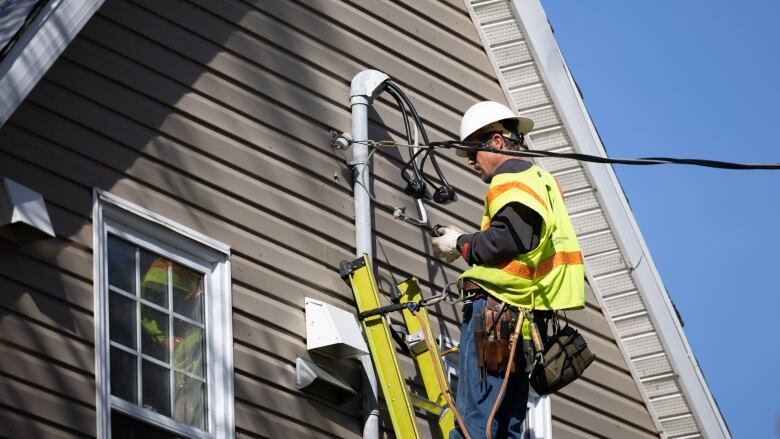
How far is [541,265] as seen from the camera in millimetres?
8031

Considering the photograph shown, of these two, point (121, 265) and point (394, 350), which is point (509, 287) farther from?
point (121, 265)

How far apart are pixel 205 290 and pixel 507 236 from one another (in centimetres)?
164

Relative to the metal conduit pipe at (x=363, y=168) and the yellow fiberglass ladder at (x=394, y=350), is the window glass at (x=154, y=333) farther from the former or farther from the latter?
the metal conduit pipe at (x=363, y=168)

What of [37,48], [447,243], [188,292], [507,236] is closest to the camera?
[37,48]

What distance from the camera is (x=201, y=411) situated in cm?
816

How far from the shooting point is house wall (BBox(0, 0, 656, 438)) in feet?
24.5

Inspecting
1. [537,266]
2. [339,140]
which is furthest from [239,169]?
[537,266]

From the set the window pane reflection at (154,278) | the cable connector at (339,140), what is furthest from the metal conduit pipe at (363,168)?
the window pane reflection at (154,278)

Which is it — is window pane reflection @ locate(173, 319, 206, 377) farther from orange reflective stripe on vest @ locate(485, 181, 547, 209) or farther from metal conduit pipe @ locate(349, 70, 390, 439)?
orange reflective stripe on vest @ locate(485, 181, 547, 209)

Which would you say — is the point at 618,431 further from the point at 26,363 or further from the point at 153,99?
Result: the point at 26,363

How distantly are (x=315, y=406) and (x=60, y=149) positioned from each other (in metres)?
1.96

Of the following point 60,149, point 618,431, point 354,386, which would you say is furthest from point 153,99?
point 618,431

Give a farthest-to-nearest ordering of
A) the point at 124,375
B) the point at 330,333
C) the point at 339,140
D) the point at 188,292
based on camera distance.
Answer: the point at 339,140 < the point at 330,333 < the point at 188,292 < the point at 124,375

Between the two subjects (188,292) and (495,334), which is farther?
(188,292)
